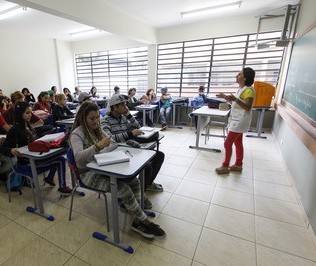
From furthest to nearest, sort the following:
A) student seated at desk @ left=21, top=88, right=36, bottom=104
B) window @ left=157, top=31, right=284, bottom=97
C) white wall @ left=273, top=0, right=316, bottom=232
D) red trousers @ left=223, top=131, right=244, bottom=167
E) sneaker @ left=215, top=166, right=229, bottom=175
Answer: student seated at desk @ left=21, top=88, right=36, bottom=104 < window @ left=157, top=31, right=284, bottom=97 < sneaker @ left=215, top=166, right=229, bottom=175 < red trousers @ left=223, top=131, right=244, bottom=167 < white wall @ left=273, top=0, right=316, bottom=232

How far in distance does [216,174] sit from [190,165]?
1.52 feet

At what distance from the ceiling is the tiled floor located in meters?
3.73

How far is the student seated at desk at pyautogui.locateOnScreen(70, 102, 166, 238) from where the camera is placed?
156cm

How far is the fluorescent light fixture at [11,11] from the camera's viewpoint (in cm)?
419

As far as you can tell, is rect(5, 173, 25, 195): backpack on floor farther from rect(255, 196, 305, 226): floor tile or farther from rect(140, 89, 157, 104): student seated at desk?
rect(140, 89, 157, 104): student seated at desk

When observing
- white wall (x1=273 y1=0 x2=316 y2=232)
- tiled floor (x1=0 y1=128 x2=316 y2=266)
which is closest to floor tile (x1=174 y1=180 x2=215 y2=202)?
tiled floor (x1=0 y1=128 x2=316 y2=266)

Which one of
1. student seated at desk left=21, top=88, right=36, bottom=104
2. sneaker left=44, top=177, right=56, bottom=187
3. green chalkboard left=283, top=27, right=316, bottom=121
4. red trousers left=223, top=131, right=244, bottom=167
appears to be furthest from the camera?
student seated at desk left=21, top=88, right=36, bottom=104

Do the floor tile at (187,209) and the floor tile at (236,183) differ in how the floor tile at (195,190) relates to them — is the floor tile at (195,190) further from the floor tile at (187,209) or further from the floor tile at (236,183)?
the floor tile at (236,183)

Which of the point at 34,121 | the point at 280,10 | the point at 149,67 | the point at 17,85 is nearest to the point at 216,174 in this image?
the point at 34,121

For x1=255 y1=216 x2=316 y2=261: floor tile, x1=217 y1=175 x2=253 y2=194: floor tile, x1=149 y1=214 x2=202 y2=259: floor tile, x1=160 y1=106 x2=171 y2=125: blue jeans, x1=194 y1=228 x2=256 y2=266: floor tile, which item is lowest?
x1=149 y1=214 x2=202 y2=259: floor tile

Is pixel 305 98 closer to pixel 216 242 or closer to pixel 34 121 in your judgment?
pixel 216 242

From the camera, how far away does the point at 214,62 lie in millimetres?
5730

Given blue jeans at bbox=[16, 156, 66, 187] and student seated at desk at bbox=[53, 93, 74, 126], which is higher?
student seated at desk at bbox=[53, 93, 74, 126]

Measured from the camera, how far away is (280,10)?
441 centimetres
